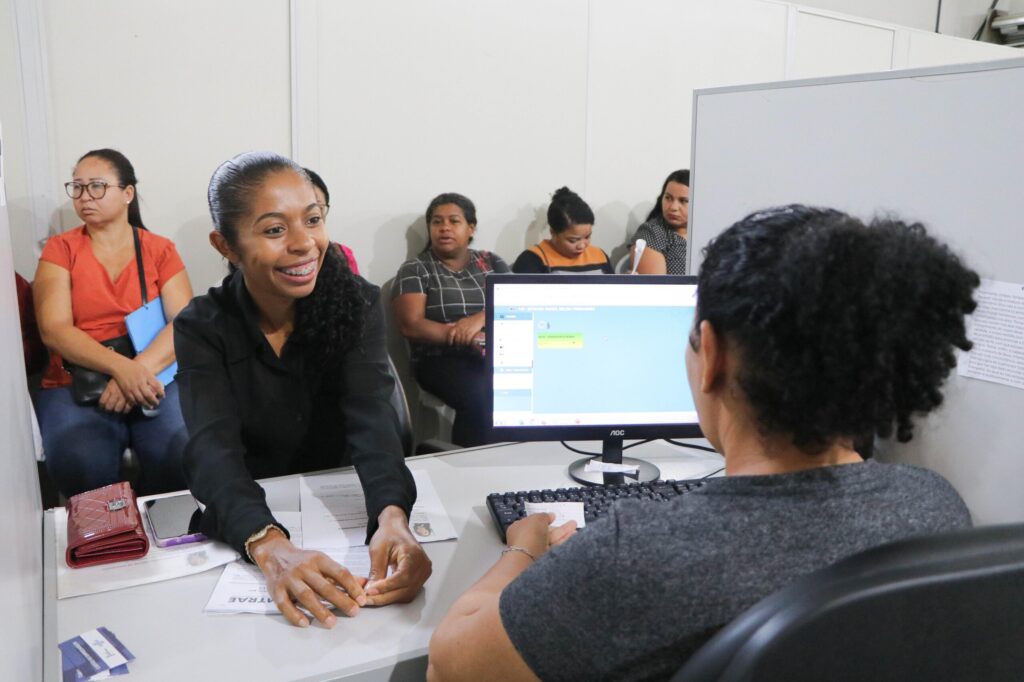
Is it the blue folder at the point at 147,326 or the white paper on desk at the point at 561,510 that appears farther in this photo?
the blue folder at the point at 147,326

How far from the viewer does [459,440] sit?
3.32m

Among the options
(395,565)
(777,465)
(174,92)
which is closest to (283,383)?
(395,565)

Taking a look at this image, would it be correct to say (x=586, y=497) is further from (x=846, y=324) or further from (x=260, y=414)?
(x=846, y=324)

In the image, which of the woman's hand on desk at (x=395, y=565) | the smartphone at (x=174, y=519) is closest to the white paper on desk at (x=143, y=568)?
the smartphone at (x=174, y=519)

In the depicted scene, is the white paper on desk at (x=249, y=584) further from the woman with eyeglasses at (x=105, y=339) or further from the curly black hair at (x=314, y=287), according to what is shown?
the woman with eyeglasses at (x=105, y=339)

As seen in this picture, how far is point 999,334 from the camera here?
119 centimetres

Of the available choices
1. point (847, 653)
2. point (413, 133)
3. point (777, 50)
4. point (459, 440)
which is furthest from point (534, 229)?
point (847, 653)

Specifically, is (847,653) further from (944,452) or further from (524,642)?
(944,452)

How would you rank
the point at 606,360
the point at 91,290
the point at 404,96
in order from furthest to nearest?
the point at 404,96 < the point at 91,290 < the point at 606,360

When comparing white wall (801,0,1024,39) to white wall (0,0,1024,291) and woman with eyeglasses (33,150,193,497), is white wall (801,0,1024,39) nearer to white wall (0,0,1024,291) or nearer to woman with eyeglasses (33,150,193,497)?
white wall (0,0,1024,291)

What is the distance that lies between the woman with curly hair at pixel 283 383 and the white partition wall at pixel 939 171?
32.1 inches

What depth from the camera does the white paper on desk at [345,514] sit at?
4.24 feet

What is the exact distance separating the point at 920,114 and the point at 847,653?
101 cm

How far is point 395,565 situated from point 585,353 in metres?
0.56
